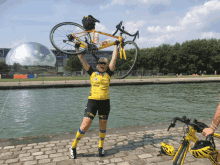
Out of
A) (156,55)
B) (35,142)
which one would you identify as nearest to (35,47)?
(156,55)

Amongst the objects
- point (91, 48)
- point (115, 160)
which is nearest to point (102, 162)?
point (115, 160)

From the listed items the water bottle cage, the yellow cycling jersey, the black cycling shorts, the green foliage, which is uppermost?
the green foliage

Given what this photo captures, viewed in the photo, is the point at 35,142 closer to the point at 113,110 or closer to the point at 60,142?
the point at 60,142

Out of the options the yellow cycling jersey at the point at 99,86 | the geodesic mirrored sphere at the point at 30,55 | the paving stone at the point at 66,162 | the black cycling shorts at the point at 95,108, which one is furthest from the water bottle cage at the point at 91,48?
the geodesic mirrored sphere at the point at 30,55

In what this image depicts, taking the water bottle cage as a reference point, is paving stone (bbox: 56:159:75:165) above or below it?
below

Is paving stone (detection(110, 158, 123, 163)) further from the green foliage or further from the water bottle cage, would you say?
the green foliage

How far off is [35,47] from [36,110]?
93.9 metres

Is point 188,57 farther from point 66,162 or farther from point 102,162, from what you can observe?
point 66,162

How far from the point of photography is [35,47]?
324ft

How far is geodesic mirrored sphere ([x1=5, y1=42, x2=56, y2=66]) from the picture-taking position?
93750 mm

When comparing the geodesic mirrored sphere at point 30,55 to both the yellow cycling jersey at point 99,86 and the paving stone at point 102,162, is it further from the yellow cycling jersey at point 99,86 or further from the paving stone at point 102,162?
the paving stone at point 102,162

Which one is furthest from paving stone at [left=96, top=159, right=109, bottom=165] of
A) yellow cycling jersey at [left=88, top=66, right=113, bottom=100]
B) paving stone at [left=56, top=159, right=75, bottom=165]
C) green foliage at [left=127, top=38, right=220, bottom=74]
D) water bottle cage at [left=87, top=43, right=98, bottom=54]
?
green foliage at [left=127, top=38, right=220, bottom=74]

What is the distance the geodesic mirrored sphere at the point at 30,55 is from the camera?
308ft

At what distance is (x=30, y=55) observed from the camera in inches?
3735
